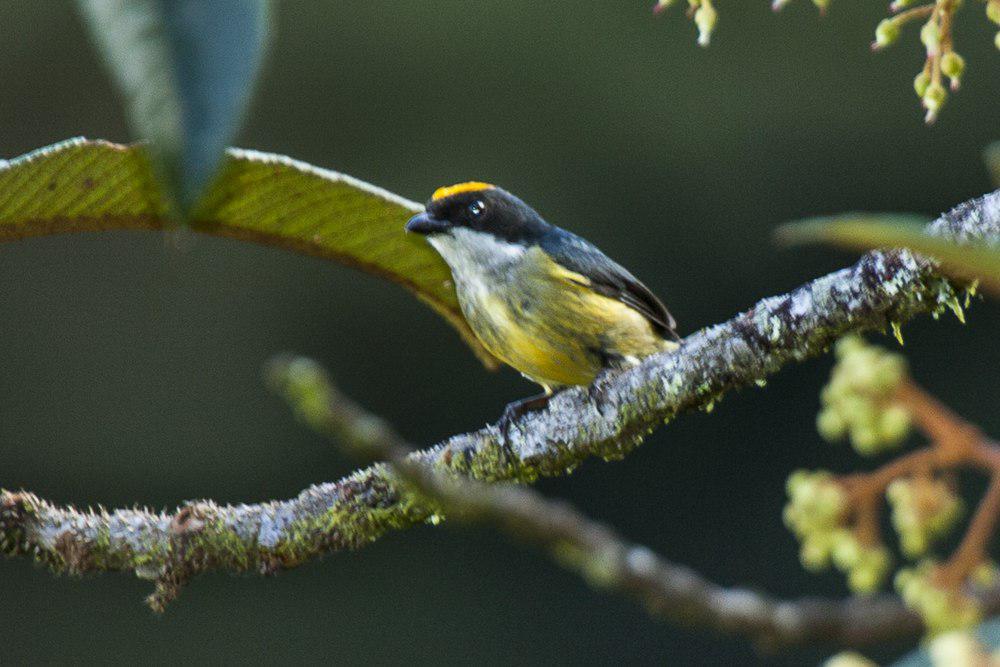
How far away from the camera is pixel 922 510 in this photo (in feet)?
2.50

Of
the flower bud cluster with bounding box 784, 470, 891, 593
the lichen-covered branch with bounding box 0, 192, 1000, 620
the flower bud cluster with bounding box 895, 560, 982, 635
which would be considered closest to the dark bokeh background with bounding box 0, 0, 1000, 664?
the lichen-covered branch with bounding box 0, 192, 1000, 620

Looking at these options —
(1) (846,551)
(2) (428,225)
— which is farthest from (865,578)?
(2) (428,225)

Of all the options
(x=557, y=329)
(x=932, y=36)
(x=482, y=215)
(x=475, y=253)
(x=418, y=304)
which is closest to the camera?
(x=932, y=36)

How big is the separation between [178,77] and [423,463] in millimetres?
1422

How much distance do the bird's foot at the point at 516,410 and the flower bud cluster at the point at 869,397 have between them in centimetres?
107

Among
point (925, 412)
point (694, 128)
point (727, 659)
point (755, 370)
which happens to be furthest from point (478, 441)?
point (694, 128)

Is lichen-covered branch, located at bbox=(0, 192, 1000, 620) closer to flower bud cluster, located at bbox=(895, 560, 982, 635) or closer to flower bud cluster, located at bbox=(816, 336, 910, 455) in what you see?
flower bud cluster, located at bbox=(816, 336, 910, 455)

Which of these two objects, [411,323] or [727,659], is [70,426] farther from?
[727,659]

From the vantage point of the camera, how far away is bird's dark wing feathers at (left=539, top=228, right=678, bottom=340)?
2844mm

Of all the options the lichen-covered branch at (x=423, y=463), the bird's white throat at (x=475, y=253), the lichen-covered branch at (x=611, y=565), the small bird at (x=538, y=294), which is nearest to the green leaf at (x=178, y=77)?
the lichen-covered branch at (x=611, y=565)

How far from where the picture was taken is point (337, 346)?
5617mm

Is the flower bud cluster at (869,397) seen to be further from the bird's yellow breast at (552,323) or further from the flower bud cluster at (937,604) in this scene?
the bird's yellow breast at (552,323)

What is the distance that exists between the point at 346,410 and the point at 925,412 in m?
0.33

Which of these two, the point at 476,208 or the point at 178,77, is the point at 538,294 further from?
the point at 178,77
